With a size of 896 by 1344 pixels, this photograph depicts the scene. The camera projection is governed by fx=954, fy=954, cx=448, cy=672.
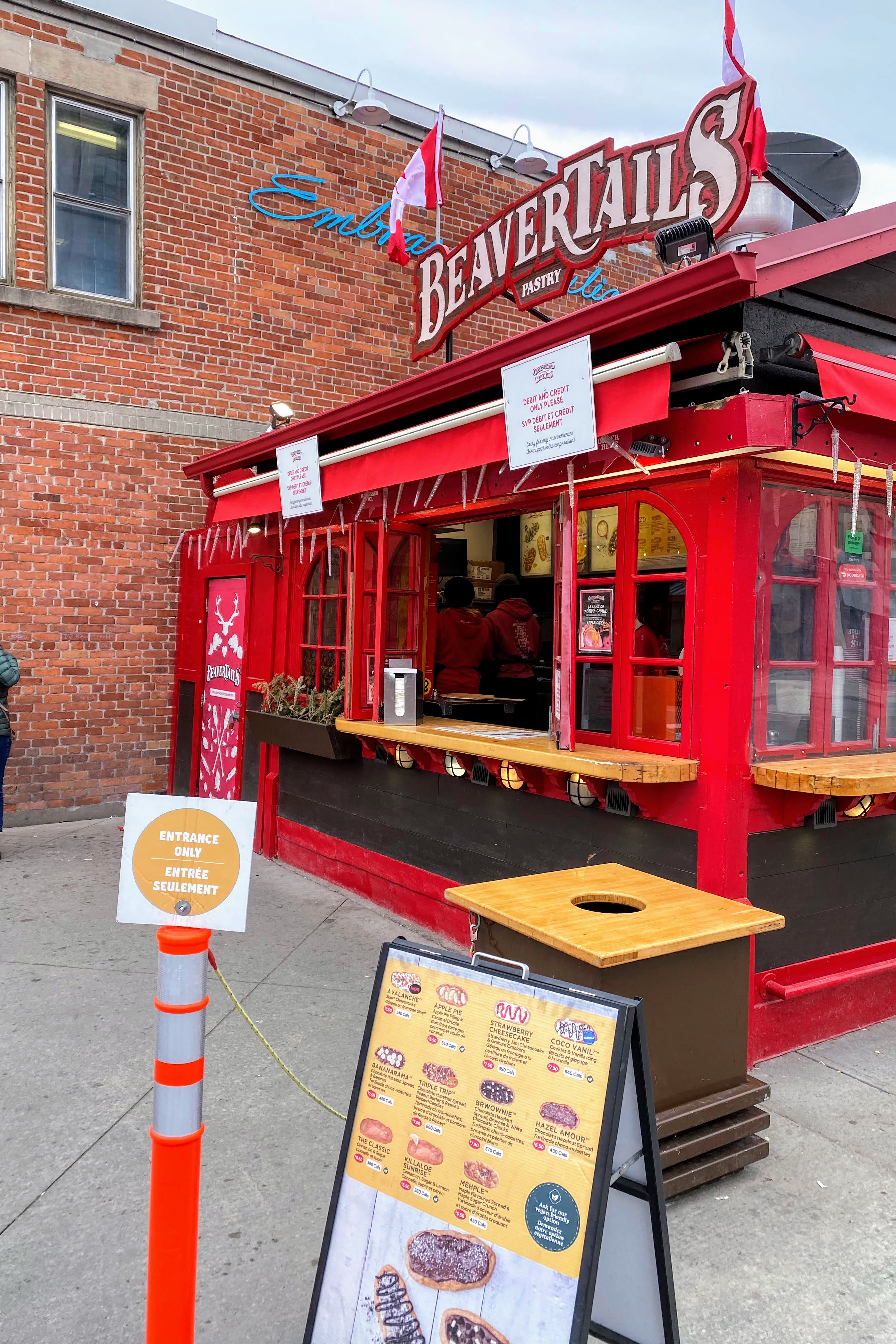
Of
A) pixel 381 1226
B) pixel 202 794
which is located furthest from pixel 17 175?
pixel 381 1226

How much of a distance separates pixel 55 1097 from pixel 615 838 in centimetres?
271

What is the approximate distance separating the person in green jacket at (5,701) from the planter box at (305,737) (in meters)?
1.87

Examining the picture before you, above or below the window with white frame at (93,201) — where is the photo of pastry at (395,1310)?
below

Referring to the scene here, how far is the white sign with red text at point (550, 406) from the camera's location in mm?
4238

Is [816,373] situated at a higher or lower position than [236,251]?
lower

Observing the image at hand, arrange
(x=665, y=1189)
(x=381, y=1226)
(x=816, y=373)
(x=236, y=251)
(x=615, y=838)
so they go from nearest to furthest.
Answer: (x=381, y=1226), (x=665, y=1189), (x=816, y=373), (x=615, y=838), (x=236, y=251)

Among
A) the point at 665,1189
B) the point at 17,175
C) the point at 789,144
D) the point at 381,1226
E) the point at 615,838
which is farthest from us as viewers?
the point at 17,175

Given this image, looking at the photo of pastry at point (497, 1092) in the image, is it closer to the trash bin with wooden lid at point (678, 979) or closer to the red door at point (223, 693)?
the trash bin with wooden lid at point (678, 979)

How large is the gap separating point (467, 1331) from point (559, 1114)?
0.48 metres

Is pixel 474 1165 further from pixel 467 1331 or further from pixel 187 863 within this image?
pixel 187 863

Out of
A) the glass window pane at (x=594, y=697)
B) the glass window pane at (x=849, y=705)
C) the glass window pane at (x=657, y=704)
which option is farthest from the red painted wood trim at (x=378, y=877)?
the glass window pane at (x=849, y=705)

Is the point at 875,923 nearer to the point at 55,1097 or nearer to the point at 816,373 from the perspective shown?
the point at 816,373

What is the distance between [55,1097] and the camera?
384 centimetres

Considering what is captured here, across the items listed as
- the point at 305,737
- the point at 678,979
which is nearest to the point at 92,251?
the point at 305,737
